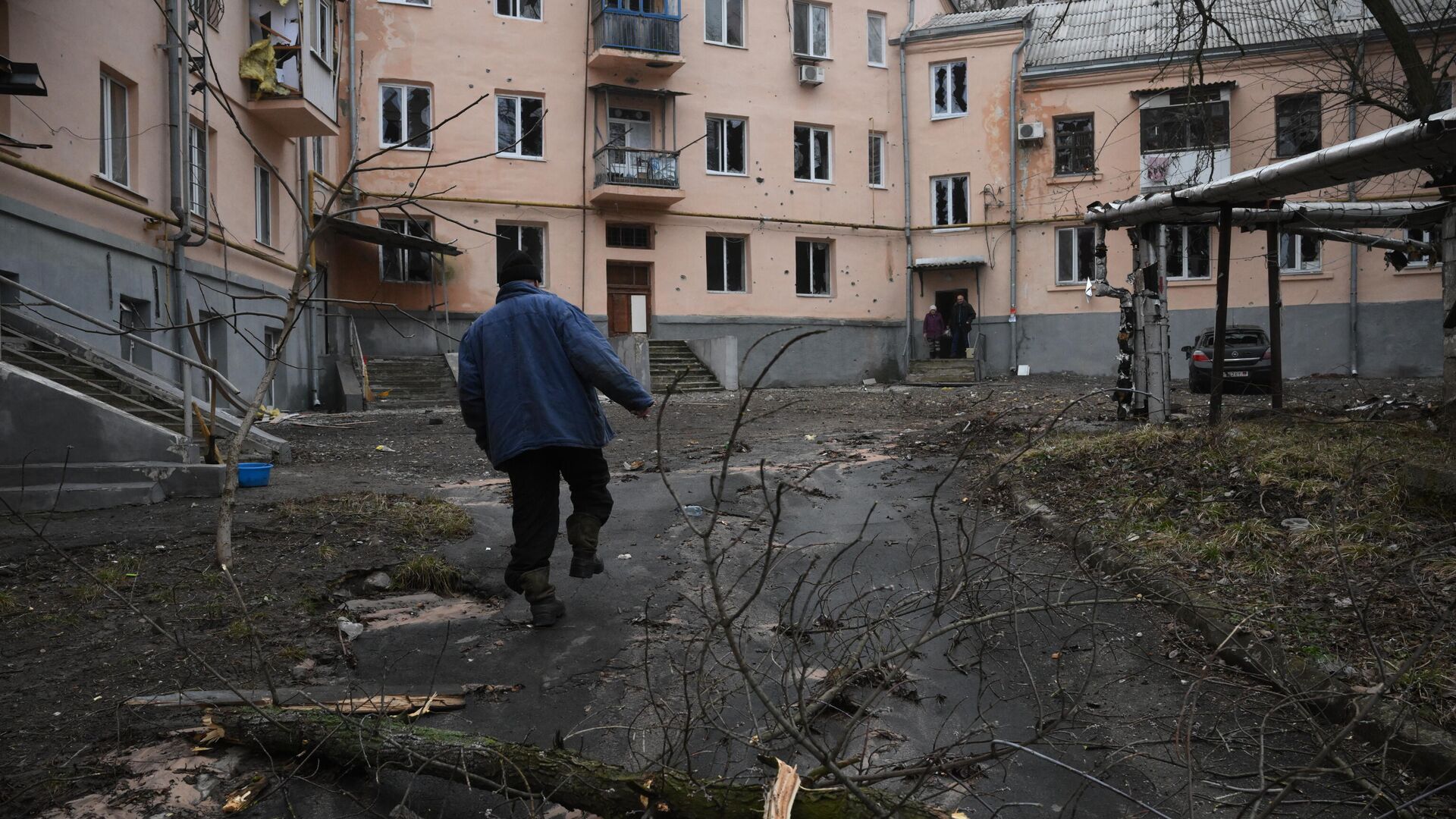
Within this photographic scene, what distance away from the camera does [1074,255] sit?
26.2 m

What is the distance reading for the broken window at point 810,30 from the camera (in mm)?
26000

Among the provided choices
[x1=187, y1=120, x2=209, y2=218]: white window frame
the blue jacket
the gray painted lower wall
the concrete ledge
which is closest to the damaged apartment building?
[x1=187, y1=120, x2=209, y2=218]: white window frame

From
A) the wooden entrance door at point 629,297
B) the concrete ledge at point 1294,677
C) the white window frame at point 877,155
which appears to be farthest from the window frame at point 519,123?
the concrete ledge at point 1294,677

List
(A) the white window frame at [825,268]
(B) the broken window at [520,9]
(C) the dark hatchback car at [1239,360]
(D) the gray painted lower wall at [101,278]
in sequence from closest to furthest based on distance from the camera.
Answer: (D) the gray painted lower wall at [101,278]
(C) the dark hatchback car at [1239,360]
(B) the broken window at [520,9]
(A) the white window frame at [825,268]

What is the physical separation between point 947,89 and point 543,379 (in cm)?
2486

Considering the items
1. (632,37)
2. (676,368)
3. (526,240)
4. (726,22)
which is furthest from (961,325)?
(526,240)

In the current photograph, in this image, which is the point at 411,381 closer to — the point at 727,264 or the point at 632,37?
the point at 727,264

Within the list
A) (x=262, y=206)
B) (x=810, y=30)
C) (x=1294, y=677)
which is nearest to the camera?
(x=1294, y=677)

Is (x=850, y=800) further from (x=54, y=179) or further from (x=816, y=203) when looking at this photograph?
(x=816, y=203)

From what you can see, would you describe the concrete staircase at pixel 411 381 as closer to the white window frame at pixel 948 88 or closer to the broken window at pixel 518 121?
the broken window at pixel 518 121

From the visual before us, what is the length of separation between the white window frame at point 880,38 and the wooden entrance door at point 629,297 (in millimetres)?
8628

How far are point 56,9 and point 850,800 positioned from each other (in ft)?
43.6

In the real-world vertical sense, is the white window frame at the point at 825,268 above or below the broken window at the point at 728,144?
below

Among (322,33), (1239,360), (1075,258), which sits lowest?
(1239,360)
